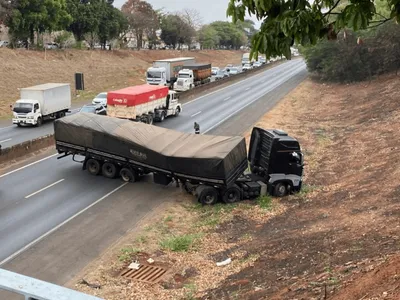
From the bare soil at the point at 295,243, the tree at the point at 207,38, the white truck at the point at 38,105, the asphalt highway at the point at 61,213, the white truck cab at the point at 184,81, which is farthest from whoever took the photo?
the tree at the point at 207,38

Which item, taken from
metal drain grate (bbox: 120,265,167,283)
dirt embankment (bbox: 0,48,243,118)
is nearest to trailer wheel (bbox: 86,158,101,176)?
metal drain grate (bbox: 120,265,167,283)

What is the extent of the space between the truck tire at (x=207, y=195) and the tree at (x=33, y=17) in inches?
2089

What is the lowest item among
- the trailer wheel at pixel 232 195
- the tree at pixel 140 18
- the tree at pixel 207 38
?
the trailer wheel at pixel 232 195

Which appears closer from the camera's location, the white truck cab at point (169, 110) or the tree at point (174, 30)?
the white truck cab at point (169, 110)

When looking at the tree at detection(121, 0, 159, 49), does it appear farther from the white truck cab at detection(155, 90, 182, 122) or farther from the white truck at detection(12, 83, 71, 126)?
the white truck at detection(12, 83, 71, 126)

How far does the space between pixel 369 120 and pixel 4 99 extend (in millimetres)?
31886

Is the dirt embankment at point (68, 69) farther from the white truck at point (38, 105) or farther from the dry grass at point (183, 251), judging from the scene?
the dry grass at point (183, 251)

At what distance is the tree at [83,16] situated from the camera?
7761 cm

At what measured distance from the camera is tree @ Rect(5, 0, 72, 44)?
63.2 metres

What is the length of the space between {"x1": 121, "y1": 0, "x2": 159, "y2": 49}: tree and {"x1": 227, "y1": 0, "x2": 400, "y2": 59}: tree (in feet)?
331

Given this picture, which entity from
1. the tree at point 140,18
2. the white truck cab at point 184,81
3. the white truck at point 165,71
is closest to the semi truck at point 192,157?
the white truck at point 165,71

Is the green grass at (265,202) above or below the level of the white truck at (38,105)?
below

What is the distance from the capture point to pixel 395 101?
3794cm

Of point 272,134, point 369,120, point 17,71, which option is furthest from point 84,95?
point 272,134
